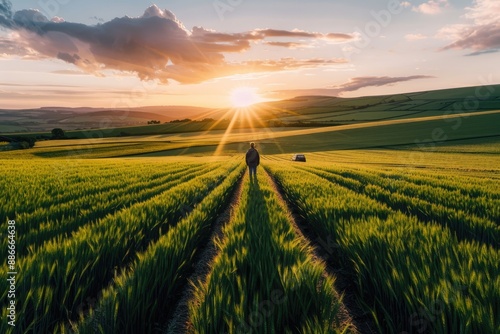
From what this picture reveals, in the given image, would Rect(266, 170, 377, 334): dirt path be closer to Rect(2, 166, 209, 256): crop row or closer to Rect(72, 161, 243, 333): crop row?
Rect(72, 161, 243, 333): crop row

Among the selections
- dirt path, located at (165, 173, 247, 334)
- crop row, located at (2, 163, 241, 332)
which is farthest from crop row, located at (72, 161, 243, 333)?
crop row, located at (2, 163, 241, 332)

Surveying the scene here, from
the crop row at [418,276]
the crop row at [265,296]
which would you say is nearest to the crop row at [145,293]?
the crop row at [265,296]

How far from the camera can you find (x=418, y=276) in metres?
3.56

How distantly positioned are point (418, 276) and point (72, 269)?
4.44 m

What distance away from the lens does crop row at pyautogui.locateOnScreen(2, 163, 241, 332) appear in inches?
122

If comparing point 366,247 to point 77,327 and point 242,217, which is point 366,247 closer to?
point 242,217

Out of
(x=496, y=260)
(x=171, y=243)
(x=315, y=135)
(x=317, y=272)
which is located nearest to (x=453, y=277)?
(x=496, y=260)

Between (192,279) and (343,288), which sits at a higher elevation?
(192,279)

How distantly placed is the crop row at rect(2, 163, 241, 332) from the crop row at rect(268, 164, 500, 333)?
3504mm

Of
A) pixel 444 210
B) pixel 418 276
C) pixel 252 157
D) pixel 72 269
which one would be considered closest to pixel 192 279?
pixel 72 269

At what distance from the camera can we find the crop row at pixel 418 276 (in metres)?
2.87

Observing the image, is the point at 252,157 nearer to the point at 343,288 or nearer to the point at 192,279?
the point at 192,279

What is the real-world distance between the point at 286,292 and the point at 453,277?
1978 mm

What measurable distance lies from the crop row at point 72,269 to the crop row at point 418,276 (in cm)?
350
